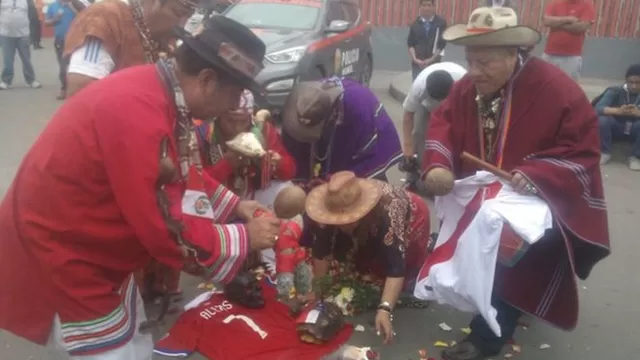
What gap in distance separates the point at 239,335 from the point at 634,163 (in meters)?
5.46

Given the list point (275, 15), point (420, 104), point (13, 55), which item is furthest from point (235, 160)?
point (13, 55)

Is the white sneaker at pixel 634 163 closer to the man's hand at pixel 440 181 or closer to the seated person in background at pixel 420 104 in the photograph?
the seated person in background at pixel 420 104

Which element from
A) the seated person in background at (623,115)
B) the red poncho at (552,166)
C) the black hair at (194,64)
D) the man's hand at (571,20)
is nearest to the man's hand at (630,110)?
the seated person in background at (623,115)

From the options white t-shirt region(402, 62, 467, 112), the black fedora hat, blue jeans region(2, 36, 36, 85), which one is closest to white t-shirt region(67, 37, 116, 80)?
the black fedora hat

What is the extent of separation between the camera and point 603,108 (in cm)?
766

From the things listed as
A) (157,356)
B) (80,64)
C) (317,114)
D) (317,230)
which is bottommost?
(157,356)

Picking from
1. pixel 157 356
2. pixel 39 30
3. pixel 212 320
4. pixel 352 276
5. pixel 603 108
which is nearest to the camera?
pixel 157 356

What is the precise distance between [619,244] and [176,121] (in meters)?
4.17

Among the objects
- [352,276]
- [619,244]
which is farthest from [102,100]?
[619,244]

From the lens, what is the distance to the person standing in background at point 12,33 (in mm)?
11055

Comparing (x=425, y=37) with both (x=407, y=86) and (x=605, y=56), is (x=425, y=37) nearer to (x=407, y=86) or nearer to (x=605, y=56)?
(x=407, y=86)

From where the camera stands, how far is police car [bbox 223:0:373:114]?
821 centimetres

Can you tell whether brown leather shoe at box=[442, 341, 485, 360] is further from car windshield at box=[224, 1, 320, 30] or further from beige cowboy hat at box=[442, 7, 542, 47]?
car windshield at box=[224, 1, 320, 30]

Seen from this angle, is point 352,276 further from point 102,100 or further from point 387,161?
point 102,100
